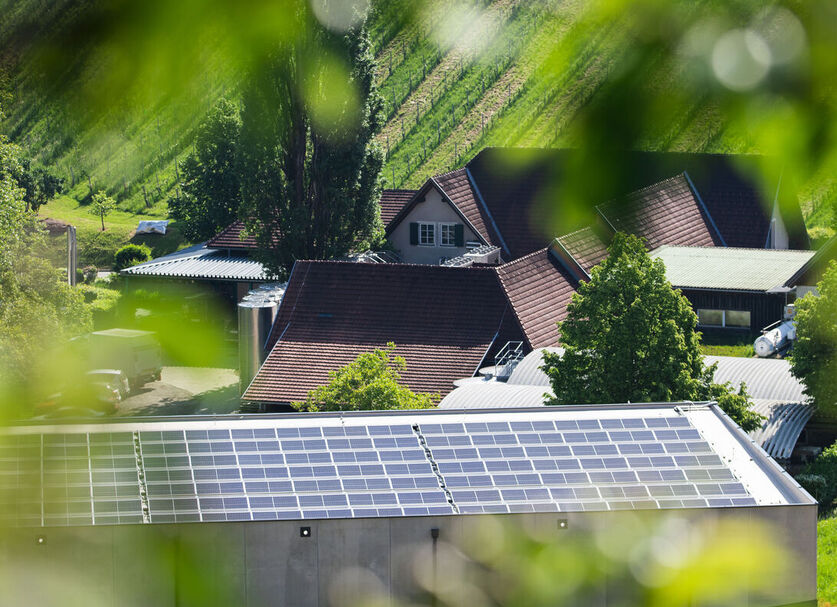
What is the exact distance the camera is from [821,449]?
76.3ft

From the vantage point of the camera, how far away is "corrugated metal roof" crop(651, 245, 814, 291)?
32.1 m

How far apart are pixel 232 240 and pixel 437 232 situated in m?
7.69

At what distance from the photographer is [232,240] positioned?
40.5 meters

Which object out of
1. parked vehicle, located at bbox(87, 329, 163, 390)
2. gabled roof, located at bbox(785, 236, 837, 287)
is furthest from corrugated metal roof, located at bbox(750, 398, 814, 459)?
parked vehicle, located at bbox(87, 329, 163, 390)

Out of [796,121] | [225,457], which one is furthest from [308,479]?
[796,121]

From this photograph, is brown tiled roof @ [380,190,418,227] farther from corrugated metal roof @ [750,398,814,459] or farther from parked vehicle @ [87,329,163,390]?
corrugated metal roof @ [750,398,814,459]

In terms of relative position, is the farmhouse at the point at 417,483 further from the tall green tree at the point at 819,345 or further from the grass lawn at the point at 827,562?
the tall green tree at the point at 819,345

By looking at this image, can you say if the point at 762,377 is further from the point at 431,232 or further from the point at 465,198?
the point at 431,232

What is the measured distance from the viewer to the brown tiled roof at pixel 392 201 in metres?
41.5

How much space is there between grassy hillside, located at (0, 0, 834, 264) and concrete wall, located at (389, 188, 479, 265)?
112ft

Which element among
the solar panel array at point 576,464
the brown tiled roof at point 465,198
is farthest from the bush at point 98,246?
the solar panel array at point 576,464

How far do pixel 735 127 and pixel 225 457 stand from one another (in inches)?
545

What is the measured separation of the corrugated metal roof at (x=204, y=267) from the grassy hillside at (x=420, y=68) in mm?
34012

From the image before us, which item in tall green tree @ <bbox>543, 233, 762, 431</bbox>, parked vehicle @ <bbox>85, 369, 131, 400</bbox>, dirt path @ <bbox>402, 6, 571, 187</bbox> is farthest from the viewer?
parked vehicle @ <bbox>85, 369, 131, 400</bbox>
